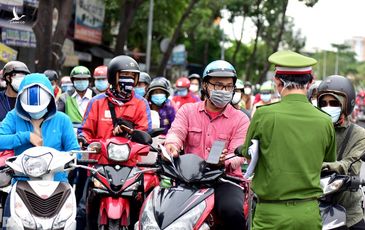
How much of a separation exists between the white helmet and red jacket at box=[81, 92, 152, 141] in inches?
49.5

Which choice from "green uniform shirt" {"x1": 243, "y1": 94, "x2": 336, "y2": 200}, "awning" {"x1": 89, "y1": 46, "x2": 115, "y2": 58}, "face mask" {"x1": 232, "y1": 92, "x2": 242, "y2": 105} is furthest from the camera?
"awning" {"x1": 89, "y1": 46, "x2": 115, "y2": 58}

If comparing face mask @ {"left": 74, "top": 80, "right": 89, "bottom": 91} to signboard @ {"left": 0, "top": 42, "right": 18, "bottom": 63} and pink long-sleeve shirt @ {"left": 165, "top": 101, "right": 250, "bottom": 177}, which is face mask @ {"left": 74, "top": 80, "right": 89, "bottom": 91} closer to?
pink long-sleeve shirt @ {"left": 165, "top": 101, "right": 250, "bottom": 177}

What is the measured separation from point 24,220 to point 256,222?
1.63 m

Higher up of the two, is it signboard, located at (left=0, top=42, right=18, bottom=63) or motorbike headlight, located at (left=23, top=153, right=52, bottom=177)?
motorbike headlight, located at (left=23, top=153, right=52, bottom=177)

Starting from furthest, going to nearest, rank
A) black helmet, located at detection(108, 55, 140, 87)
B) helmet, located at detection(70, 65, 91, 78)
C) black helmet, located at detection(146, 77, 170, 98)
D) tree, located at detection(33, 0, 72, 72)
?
tree, located at detection(33, 0, 72, 72), helmet, located at detection(70, 65, 91, 78), black helmet, located at detection(146, 77, 170, 98), black helmet, located at detection(108, 55, 140, 87)

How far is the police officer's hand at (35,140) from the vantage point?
19.4 feet

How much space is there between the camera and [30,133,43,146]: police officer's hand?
5914 mm

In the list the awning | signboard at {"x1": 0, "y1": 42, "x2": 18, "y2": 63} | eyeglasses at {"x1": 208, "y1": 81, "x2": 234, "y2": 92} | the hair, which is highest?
the hair

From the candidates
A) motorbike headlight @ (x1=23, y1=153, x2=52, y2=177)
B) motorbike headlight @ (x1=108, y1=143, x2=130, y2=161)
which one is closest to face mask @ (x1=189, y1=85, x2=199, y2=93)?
motorbike headlight @ (x1=108, y1=143, x2=130, y2=161)

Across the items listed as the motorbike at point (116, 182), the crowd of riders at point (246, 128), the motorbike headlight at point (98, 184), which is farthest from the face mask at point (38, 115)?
the motorbike headlight at point (98, 184)

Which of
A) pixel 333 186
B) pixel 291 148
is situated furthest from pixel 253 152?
pixel 333 186

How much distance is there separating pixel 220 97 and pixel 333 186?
1.22m

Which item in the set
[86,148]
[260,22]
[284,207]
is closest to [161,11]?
[260,22]

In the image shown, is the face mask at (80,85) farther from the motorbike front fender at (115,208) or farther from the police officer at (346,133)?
the police officer at (346,133)
